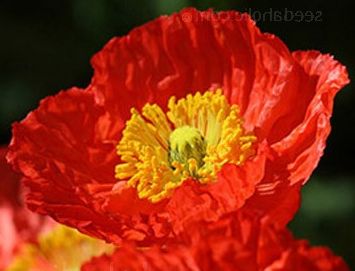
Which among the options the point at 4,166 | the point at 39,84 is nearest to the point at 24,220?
the point at 4,166

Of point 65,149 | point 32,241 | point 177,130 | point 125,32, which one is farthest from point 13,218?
point 125,32

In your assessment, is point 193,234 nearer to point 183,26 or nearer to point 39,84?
point 183,26

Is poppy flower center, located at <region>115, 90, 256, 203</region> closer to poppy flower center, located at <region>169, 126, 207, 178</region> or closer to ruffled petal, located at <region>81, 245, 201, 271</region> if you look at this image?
poppy flower center, located at <region>169, 126, 207, 178</region>

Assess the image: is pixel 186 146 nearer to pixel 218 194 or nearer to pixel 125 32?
pixel 218 194

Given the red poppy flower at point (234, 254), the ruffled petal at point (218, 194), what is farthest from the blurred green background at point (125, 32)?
the red poppy flower at point (234, 254)

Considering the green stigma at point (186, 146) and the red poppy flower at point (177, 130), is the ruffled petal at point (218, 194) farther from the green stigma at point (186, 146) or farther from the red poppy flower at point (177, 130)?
the green stigma at point (186, 146)
